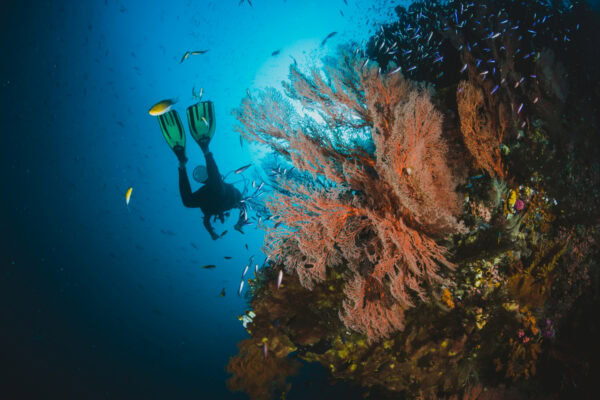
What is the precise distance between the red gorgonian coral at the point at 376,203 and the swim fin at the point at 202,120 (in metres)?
5.95

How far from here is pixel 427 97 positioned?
2615mm

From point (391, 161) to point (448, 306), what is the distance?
7.91ft

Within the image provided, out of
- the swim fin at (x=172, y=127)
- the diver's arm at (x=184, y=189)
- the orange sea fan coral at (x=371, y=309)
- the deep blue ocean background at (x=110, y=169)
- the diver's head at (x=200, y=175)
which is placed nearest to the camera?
the orange sea fan coral at (x=371, y=309)

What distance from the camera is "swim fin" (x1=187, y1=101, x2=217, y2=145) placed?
8.28 m

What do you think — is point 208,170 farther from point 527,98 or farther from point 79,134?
point 79,134

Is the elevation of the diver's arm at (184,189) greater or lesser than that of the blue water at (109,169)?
lesser

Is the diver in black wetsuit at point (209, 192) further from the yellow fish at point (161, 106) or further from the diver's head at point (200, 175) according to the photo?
the yellow fish at point (161, 106)

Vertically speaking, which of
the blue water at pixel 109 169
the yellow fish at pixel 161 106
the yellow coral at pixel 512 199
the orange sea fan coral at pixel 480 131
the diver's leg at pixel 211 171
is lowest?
the yellow coral at pixel 512 199

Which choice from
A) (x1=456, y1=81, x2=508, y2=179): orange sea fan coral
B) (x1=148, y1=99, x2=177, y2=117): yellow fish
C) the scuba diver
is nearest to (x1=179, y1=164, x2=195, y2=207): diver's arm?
the scuba diver

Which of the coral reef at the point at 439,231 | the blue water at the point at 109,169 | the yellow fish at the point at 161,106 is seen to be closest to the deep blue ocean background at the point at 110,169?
the blue water at the point at 109,169

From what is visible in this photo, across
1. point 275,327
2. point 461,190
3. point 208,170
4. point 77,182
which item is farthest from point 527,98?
point 77,182

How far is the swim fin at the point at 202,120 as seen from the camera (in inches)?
326

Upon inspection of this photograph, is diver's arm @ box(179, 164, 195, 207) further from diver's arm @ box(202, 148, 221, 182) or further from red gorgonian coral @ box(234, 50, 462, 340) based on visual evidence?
red gorgonian coral @ box(234, 50, 462, 340)

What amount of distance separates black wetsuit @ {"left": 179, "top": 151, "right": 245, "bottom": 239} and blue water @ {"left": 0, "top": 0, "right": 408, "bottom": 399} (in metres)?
4.52
